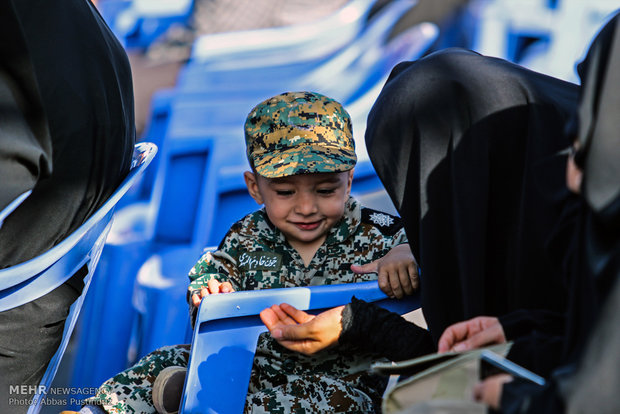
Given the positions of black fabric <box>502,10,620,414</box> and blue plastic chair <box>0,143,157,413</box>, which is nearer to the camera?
black fabric <box>502,10,620,414</box>

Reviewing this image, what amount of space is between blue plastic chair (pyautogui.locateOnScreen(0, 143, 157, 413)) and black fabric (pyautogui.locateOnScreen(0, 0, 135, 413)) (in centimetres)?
4

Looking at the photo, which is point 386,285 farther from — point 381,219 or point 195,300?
point 195,300

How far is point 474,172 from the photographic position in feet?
5.26

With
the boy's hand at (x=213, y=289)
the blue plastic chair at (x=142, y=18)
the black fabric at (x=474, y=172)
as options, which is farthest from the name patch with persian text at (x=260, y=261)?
the blue plastic chair at (x=142, y=18)

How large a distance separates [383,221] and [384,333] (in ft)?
2.57

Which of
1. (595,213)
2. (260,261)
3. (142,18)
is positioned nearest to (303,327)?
(260,261)

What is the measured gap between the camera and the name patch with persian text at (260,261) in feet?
7.82

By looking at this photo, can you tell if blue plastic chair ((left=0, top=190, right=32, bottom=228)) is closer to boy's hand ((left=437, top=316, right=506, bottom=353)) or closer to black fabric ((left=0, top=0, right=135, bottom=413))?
black fabric ((left=0, top=0, right=135, bottom=413))

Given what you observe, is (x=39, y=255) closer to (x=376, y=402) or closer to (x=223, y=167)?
(x=376, y=402)

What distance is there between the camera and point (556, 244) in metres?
1.30

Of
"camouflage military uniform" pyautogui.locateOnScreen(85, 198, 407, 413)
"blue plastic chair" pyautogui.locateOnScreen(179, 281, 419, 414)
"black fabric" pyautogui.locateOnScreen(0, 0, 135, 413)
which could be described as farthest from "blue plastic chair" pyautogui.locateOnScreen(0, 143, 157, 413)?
"blue plastic chair" pyautogui.locateOnScreen(179, 281, 419, 414)

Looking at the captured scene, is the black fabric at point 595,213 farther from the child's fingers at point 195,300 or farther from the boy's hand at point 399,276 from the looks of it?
the child's fingers at point 195,300

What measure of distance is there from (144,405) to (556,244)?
4.27 ft

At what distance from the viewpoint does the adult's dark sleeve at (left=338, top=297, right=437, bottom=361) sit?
5.54 feet
